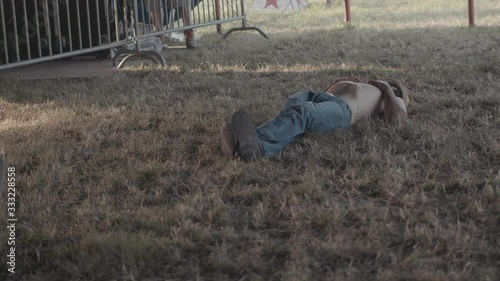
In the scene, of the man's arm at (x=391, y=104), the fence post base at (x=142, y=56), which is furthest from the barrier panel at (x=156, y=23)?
the man's arm at (x=391, y=104)

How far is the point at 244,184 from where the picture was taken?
10.7ft

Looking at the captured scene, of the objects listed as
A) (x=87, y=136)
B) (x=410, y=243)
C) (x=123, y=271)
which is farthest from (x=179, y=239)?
(x=87, y=136)

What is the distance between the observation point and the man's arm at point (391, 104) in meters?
4.21

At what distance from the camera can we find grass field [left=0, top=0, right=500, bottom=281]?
8.01 feet

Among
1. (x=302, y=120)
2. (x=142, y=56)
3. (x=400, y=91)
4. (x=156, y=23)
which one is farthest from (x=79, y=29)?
(x=302, y=120)

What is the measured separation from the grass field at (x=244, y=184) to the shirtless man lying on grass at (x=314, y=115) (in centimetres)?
8

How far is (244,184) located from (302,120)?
715mm

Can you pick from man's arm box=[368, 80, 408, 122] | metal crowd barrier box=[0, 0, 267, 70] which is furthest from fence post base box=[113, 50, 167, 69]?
man's arm box=[368, 80, 408, 122]

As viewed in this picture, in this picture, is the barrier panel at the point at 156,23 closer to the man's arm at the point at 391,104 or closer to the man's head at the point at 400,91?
the man's head at the point at 400,91

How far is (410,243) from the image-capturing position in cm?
254

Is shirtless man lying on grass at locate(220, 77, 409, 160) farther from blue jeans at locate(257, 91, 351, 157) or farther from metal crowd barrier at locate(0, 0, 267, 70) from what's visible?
metal crowd barrier at locate(0, 0, 267, 70)

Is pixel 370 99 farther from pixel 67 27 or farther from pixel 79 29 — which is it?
pixel 67 27

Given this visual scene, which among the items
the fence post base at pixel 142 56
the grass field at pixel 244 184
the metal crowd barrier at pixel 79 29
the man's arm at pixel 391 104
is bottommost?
the grass field at pixel 244 184

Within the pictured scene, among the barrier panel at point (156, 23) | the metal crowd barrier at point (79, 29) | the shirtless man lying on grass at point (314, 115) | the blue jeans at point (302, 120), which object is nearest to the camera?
the shirtless man lying on grass at point (314, 115)
